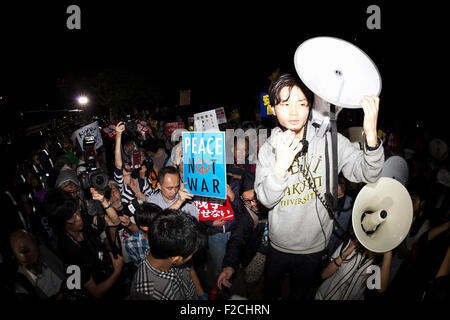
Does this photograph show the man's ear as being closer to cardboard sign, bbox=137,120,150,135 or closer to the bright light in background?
cardboard sign, bbox=137,120,150,135

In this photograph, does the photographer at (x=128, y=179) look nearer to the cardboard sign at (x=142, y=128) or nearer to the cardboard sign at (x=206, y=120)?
the cardboard sign at (x=206, y=120)

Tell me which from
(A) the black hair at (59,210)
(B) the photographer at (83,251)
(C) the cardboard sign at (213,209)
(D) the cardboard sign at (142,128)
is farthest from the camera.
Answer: (D) the cardboard sign at (142,128)

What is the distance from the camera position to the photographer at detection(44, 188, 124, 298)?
209cm

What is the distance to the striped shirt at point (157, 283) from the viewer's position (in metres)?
1.56

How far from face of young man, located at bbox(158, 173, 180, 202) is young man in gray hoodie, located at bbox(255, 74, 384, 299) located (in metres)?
1.18

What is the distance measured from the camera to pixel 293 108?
166 centimetres

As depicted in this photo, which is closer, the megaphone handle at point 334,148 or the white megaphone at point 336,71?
the white megaphone at point 336,71

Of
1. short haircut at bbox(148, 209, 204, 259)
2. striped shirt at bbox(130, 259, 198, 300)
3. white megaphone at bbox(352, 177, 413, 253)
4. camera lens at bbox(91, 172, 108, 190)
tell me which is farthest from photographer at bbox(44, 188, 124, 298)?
white megaphone at bbox(352, 177, 413, 253)

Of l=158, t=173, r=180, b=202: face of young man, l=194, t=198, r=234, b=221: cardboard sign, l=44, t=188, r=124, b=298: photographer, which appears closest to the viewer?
l=44, t=188, r=124, b=298: photographer

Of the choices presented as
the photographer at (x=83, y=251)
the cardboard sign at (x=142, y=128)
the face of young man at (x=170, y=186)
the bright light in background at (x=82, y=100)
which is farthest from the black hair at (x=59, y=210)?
the bright light in background at (x=82, y=100)

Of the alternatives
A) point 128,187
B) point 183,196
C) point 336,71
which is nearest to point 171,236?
point 183,196

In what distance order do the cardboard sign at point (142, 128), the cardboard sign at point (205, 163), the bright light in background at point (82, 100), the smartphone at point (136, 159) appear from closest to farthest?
the cardboard sign at point (205, 163) → the smartphone at point (136, 159) → the cardboard sign at point (142, 128) → the bright light in background at point (82, 100)

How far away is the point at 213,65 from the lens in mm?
25719

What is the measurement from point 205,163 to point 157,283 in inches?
46.8
